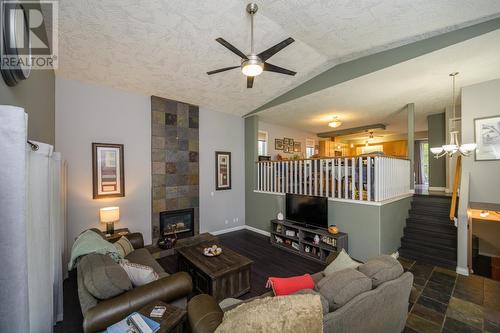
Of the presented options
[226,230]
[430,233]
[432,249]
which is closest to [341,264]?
[432,249]

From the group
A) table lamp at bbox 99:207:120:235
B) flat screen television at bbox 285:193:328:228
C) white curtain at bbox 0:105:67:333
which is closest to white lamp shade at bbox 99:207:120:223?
table lamp at bbox 99:207:120:235

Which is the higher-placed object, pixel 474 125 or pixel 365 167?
pixel 474 125

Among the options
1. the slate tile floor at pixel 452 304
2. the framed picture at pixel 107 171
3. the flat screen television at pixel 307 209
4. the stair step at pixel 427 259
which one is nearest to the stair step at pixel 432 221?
the stair step at pixel 427 259

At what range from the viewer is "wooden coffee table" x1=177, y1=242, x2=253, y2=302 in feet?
8.39

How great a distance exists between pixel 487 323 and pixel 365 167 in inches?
93.4

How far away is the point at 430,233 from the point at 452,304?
6.23 ft

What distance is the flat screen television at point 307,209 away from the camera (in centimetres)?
407

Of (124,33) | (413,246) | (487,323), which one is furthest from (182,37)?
(413,246)

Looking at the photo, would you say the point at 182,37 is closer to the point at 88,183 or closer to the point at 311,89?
the point at 311,89

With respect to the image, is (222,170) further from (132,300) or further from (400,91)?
(400,91)

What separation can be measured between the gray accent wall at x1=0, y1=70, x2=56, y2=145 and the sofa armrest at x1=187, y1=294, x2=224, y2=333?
77.8 inches

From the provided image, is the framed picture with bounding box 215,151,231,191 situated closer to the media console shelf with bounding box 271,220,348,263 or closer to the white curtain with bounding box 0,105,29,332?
the media console shelf with bounding box 271,220,348,263

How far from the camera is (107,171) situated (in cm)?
396

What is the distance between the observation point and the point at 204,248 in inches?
129
